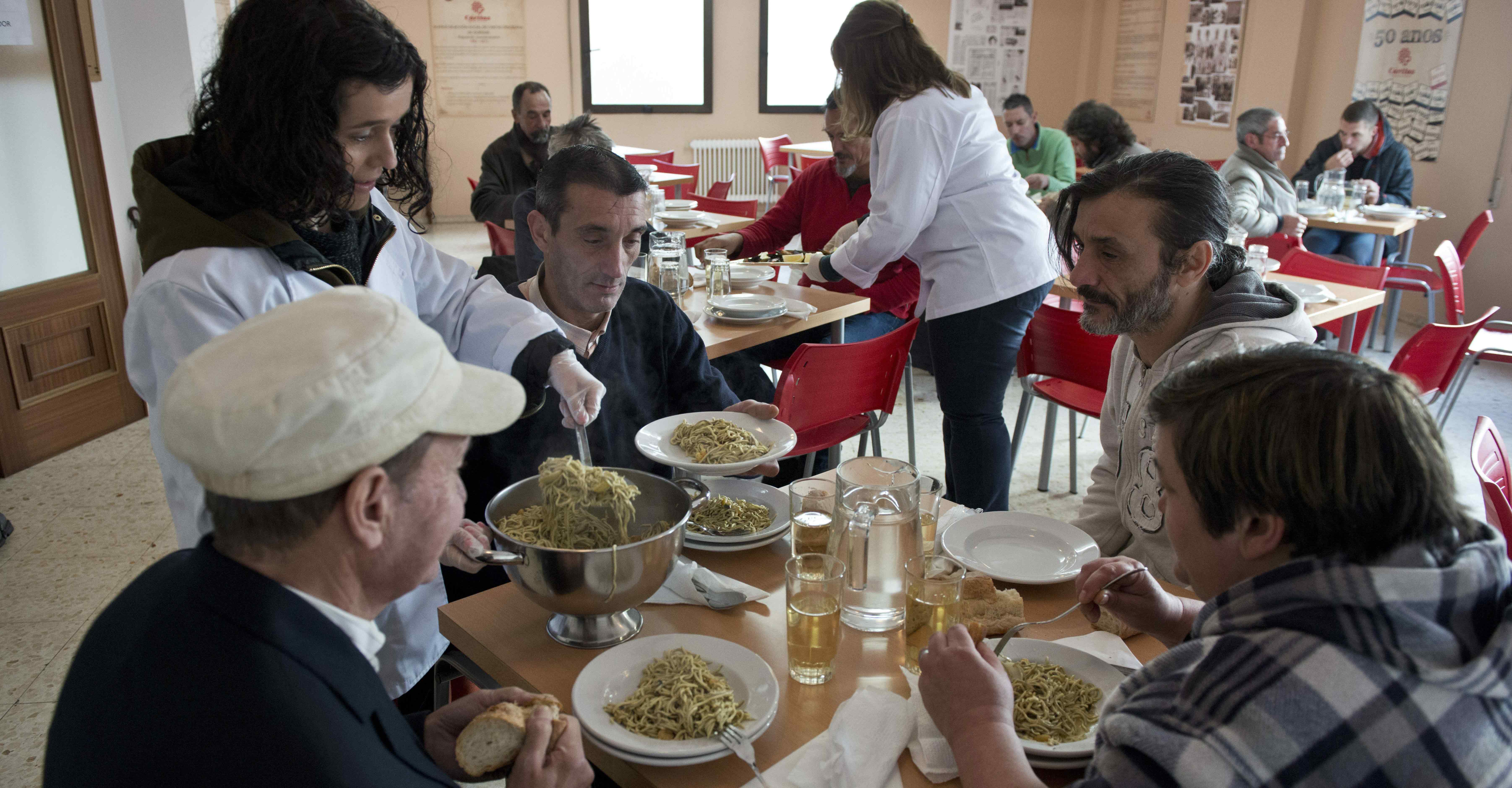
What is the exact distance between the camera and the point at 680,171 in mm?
8781

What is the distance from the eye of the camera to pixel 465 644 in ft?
4.73

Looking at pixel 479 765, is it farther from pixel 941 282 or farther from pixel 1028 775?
pixel 941 282

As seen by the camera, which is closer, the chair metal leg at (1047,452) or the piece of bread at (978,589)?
the piece of bread at (978,589)

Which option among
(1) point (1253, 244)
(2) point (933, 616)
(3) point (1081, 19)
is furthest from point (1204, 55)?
(2) point (933, 616)

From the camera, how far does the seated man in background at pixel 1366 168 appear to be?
615cm

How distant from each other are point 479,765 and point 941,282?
2.59m

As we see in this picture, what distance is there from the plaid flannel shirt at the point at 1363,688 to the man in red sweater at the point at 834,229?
9.96 feet

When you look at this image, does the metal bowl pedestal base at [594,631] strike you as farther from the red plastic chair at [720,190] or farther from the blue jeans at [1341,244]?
the red plastic chair at [720,190]

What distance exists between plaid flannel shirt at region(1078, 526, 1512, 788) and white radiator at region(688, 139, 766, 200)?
10154mm

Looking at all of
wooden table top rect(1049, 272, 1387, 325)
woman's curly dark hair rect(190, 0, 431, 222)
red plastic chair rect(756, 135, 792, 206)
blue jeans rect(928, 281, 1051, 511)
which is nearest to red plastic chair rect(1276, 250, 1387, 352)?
wooden table top rect(1049, 272, 1387, 325)

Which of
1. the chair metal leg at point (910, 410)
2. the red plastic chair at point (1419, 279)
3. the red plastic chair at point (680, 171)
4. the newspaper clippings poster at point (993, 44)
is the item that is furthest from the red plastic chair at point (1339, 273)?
the newspaper clippings poster at point (993, 44)

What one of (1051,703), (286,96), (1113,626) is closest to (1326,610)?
(1051,703)

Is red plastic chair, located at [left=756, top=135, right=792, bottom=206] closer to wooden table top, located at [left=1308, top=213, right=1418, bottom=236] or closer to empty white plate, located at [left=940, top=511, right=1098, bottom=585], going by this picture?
wooden table top, located at [left=1308, top=213, right=1418, bottom=236]

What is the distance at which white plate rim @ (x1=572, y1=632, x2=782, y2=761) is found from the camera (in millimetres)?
1133
